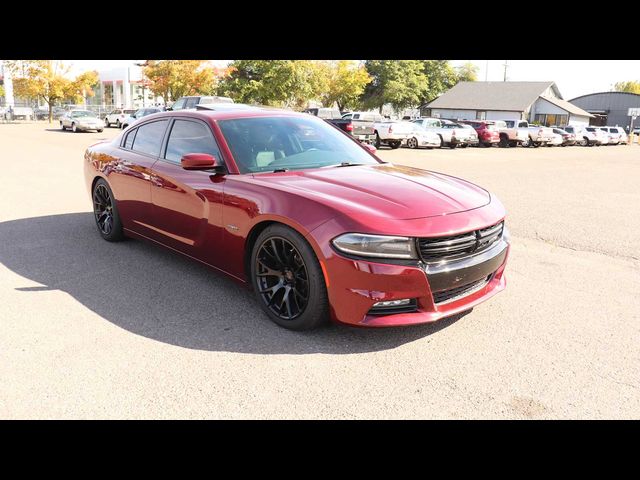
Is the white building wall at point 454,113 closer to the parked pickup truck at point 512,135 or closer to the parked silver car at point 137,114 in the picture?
the parked pickup truck at point 512,135

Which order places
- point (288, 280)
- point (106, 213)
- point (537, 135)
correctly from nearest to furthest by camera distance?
1. point (288, 280)
2. point (106, 213)
3. point (537, 135)

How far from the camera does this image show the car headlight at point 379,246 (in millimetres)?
3414

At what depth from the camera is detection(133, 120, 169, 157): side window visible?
5.29 metres

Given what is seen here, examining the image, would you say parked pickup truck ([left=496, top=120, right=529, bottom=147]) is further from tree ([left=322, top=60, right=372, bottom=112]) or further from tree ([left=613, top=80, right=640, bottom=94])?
tree ([left=613, top=80, right=640, bottom=94])

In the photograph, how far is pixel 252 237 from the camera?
13.4ft

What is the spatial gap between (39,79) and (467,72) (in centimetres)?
6516

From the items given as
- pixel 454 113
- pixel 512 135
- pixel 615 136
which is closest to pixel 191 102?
pixel 512 135

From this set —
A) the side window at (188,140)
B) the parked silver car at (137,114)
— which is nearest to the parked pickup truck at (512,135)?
the parked silver car at (137,114)

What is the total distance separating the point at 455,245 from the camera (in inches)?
141

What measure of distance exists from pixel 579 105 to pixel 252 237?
86340 millimetres

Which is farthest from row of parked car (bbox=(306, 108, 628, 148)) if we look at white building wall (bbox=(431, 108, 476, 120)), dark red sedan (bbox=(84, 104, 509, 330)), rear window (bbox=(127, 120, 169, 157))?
white building wall (bbox=(431, 108, 476, 120))

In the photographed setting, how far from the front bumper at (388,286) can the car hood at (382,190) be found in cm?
36

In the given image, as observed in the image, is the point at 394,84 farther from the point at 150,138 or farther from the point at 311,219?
the point at 311,219
